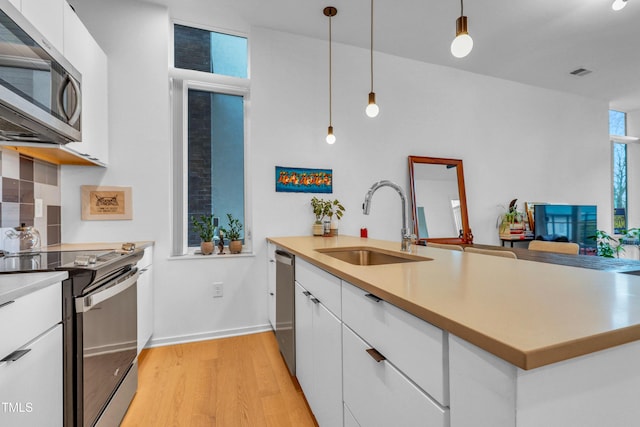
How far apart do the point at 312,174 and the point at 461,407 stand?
2.63m

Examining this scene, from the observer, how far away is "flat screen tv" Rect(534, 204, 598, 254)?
4.09m

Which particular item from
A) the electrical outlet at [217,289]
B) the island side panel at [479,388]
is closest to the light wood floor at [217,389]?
the electrical outlet at [217,289]

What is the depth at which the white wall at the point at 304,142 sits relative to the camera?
2.48 meters

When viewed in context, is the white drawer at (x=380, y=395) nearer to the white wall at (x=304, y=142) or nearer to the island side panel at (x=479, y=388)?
the island side panel at (x=479, y=388)

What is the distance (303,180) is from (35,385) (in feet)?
7.79

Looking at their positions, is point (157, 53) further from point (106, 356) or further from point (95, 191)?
point (106, 356)

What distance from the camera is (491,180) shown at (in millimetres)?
3965

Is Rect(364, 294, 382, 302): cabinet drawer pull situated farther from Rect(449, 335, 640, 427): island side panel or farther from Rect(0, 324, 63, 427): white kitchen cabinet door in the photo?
Rect(0, 324, 63, 427): white kitchen cabinet door

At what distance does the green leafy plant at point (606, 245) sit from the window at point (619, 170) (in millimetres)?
368

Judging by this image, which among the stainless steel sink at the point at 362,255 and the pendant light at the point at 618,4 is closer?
the stainless steel sink at the point at 362,255

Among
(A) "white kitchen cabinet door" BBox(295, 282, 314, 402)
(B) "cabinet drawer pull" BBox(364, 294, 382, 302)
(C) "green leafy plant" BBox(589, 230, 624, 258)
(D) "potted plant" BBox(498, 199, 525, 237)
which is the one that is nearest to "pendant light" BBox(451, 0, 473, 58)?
(B) "cabinet drawer pull" BBox(364, 294, 382, 302)

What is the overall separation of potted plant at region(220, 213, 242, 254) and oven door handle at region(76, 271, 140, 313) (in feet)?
3.71

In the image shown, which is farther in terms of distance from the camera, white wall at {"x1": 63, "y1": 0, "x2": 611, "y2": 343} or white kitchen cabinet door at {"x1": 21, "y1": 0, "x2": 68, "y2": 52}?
white wall at {"x1": 63, "y1": 0, "x2": 611, "y2": 343}

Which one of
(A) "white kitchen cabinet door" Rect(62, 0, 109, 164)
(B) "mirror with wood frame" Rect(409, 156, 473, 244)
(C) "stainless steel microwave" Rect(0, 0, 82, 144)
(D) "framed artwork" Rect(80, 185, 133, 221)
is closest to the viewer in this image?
(C) "stainless steel microwave" Rect(0, 0, 82, 144)
